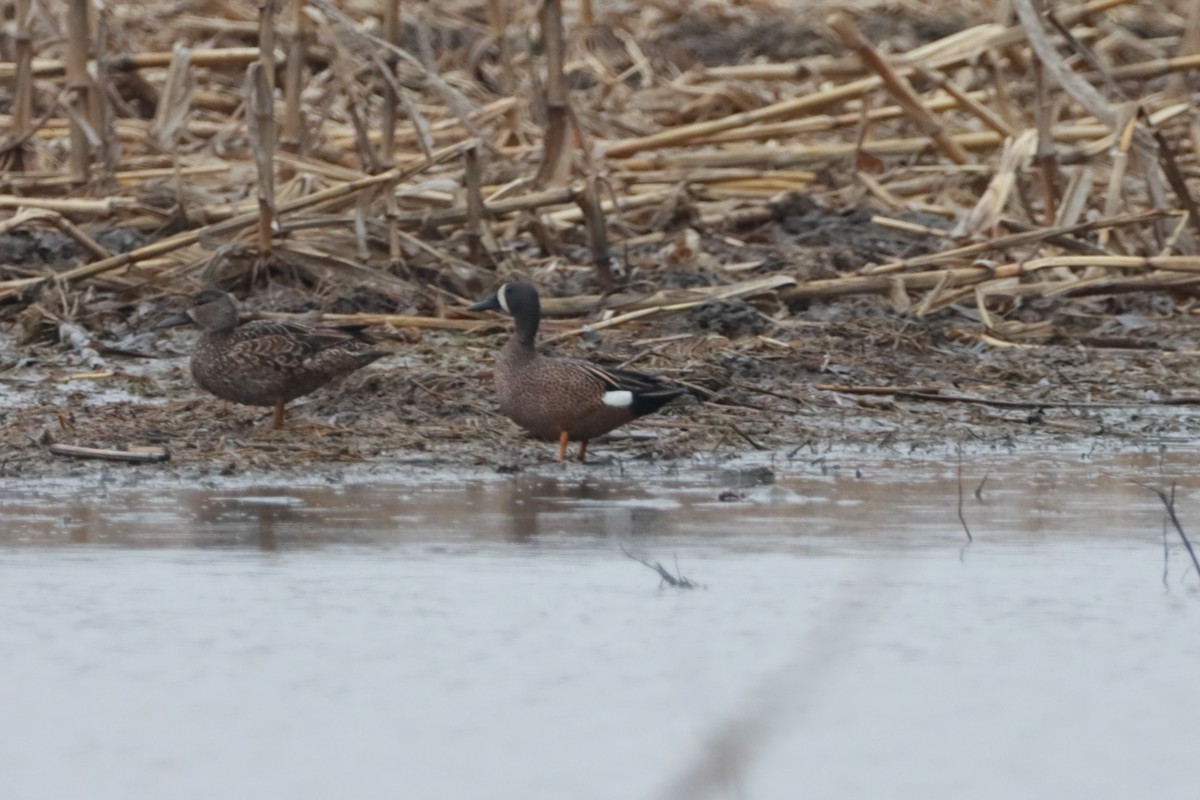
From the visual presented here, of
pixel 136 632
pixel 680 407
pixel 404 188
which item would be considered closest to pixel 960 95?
pixel 404 188

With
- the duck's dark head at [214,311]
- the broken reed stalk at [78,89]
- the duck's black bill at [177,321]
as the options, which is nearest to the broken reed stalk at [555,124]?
the broken reed stalk at [78,89]

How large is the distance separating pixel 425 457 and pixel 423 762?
333cm

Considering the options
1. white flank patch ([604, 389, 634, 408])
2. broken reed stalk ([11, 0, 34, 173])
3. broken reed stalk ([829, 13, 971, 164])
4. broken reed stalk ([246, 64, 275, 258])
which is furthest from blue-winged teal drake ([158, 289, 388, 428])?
broken reed stalk ([829, 13, 971, 164])

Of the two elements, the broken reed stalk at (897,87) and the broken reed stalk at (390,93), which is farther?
the broken reed stalk at (897,87)

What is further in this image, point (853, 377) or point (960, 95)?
point (960, 95)

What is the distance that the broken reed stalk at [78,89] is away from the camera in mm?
10406

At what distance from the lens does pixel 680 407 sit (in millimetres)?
7789

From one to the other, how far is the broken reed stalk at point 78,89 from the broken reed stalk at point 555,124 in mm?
2260

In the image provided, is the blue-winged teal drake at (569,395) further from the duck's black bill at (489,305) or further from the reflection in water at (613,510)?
the duck's black bill at (489,305)

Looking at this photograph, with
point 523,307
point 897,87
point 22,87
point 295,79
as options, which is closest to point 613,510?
point 523,307

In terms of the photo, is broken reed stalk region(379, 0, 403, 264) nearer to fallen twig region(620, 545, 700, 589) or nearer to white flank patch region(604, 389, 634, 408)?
white flank patch region(604, 389, 634, 408)

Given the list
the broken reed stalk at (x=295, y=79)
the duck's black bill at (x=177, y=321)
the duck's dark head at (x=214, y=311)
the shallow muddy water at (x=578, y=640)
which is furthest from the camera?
the broken reed stalk at (x=295, y=79)

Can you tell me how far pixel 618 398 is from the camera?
6906 mm

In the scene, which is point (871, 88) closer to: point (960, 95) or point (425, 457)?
point (960, 95)
